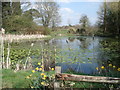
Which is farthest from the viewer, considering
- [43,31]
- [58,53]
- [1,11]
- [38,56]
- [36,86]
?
[38,56]

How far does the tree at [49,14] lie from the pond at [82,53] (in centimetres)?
22

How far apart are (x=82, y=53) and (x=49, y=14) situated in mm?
811

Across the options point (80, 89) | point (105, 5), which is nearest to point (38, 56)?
point (80, 89)

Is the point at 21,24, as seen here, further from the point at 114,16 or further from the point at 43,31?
the point at 114,16

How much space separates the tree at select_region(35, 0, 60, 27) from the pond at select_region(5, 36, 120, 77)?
220mm

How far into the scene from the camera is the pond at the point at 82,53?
53.0 inches

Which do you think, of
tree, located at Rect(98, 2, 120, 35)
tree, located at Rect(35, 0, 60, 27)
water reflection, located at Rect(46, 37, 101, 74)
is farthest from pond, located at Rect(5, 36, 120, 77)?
tree, located at Rect(35, 0, 60, 27)

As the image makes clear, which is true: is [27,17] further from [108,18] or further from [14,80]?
[108,18]

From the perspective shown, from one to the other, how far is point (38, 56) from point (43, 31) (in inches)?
29.2

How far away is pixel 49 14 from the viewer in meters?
1.30

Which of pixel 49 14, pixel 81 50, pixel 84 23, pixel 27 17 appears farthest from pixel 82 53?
pixel 27 17

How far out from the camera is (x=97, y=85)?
3.52 ft

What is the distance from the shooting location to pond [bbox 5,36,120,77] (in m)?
1.35

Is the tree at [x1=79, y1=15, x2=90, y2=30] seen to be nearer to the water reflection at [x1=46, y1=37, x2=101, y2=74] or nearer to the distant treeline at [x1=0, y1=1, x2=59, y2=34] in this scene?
the water reflection at [x1=46, y1=37, x2=101, y2=74]
